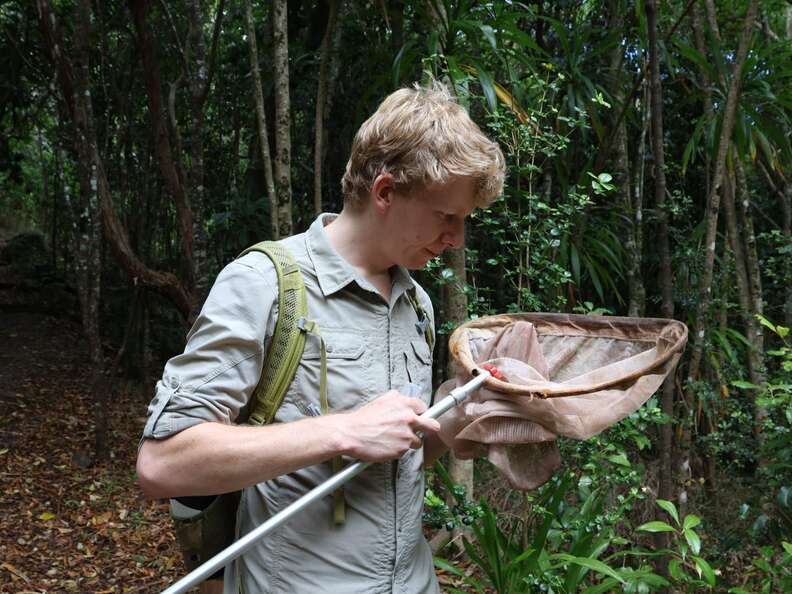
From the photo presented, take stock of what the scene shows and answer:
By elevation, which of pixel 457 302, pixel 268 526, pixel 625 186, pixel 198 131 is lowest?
pixel 457 302

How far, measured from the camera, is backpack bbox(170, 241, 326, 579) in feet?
3.91

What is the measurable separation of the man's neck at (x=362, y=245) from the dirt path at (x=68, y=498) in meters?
2.77

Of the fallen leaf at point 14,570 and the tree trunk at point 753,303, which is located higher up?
the tree trunk at point 753,303

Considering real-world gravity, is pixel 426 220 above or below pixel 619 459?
above

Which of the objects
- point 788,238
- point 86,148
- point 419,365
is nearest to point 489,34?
point 788,238

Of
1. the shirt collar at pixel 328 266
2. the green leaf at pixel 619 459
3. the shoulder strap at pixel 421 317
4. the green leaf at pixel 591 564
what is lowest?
the green leaf at pixel 591 564

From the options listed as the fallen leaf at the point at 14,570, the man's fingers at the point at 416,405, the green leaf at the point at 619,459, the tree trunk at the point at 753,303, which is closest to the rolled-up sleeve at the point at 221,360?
the man's fingers at the point at 416,405

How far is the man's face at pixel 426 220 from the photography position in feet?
4.17

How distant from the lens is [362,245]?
1.35m

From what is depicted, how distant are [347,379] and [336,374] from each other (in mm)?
23

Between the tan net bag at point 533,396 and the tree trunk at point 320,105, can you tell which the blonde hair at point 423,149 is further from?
the tree trunk at point 320,105

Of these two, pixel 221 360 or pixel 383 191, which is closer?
pixel 221 360

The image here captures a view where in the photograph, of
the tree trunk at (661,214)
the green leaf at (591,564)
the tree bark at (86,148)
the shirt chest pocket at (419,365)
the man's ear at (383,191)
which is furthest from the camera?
the tree bark at (86,148)

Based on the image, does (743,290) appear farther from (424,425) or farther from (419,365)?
(424,425)
